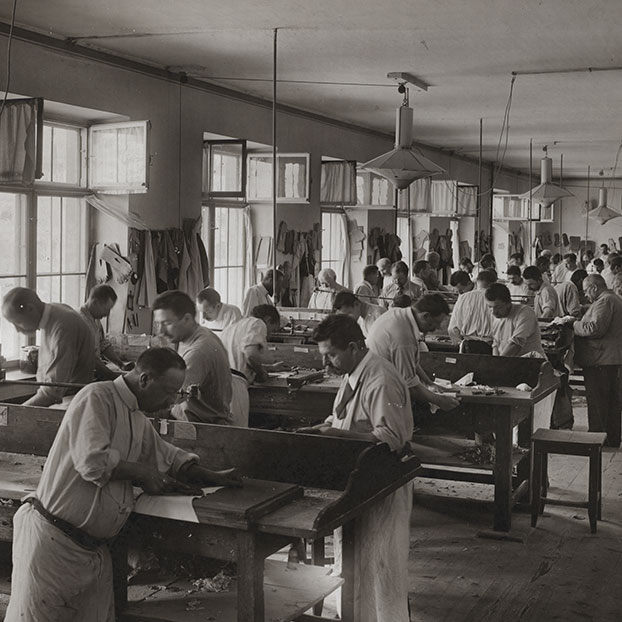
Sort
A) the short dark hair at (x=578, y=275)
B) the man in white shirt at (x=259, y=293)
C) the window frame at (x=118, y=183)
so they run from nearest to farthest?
1. the window frame at (x=118, y=183)
2. the man in white shirt at (x=259, y=293)
3. the short dark hair at (x=578, y=275)

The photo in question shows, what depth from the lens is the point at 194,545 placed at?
3430 millimetres

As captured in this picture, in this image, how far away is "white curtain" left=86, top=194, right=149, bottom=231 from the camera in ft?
26.1

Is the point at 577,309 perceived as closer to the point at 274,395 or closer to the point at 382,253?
the point at 382,253

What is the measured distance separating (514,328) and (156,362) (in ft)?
14.8

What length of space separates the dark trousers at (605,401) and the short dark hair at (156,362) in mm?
5741

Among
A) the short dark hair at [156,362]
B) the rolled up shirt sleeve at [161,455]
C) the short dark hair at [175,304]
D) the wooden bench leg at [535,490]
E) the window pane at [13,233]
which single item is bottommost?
the wooden bench leg at [535,490]

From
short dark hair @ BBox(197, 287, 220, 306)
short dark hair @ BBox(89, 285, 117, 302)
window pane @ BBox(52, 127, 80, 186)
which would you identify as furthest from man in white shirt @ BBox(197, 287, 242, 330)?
window pane @ BBox(52, 127, 80, 186)

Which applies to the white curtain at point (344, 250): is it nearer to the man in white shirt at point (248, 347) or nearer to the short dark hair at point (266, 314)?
the short dark hair at point (266, 314)

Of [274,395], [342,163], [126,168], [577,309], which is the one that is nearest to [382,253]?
[342,163]

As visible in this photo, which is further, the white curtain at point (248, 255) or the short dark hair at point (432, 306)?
the white curtain at point (248, 255)

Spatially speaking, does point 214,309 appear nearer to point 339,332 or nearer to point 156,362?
point 339,332

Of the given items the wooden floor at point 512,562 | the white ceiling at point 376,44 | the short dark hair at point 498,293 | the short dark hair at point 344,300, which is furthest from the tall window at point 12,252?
the short dark hair at point 498,293

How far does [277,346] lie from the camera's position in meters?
7.43

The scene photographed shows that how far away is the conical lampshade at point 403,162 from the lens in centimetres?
711
